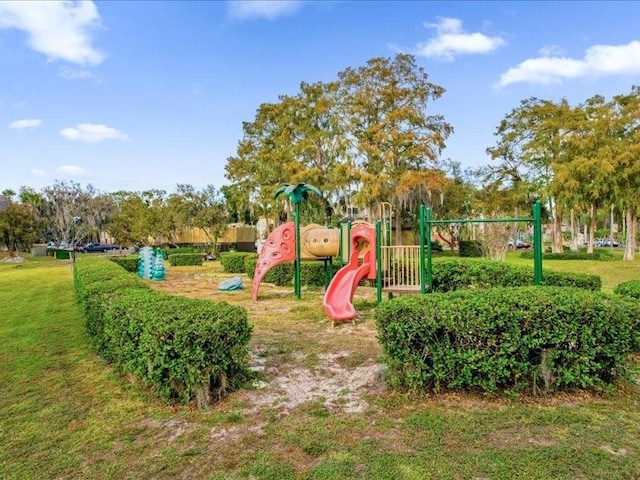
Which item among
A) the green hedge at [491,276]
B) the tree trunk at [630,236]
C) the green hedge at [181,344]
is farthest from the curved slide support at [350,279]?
the tree trunk at [630,236]

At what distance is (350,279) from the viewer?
7367 mm

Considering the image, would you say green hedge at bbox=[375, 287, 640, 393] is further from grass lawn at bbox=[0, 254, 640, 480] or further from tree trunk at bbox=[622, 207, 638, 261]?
tree trunk at bbox=[622, 207, 638, 261]

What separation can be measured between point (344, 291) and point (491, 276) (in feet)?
10.1

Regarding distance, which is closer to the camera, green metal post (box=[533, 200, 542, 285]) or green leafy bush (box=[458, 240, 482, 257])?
green metal post (box=[533, 200, 542, 285])

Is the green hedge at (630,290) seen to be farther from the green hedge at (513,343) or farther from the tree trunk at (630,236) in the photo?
the tree trunk at (630,236)

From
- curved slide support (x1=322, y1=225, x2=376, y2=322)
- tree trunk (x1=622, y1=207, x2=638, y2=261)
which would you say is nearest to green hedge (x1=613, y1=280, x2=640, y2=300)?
curved slide support (x1=322, y1=225, x2=376, y2=322)

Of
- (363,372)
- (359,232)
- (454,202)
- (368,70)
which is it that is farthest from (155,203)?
(363,372)

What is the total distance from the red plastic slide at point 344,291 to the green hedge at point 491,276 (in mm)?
2211

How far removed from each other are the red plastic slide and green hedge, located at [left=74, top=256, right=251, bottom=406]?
2.76 m

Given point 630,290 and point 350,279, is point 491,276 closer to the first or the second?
point 350,279

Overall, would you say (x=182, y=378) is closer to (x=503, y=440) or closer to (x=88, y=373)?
(x=88, y=373)

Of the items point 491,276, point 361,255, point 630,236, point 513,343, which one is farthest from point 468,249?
point 513,343

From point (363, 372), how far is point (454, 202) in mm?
26540

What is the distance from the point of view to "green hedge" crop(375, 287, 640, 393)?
3.46m
